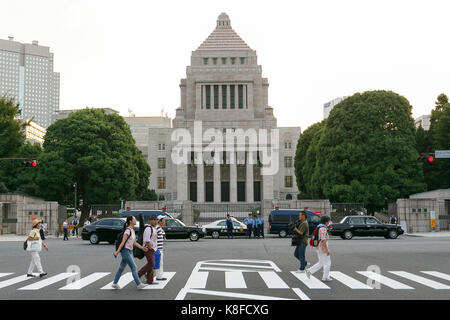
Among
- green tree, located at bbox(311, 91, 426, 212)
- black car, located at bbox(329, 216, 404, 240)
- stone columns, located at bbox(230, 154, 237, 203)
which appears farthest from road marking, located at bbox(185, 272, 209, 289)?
stone columns, located at bbox(230, 154, 237, 203)

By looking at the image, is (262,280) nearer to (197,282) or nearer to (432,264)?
(197,282)

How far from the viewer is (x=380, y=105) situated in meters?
47.9

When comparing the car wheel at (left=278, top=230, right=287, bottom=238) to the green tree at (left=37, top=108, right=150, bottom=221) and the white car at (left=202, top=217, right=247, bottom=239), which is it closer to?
the white car at (left=202, top=217, right=247, bottom=239)

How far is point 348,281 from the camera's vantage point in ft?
38.7

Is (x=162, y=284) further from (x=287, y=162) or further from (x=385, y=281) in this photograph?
(x=287, y=162)

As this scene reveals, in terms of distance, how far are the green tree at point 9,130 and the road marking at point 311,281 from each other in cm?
3864

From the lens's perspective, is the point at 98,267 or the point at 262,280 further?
the point at 98,267

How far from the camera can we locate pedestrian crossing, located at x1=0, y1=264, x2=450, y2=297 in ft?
35.9

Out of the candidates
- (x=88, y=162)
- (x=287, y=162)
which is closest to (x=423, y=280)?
(x=88, y=162)

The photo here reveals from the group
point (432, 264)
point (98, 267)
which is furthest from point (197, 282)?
point (432, 264)

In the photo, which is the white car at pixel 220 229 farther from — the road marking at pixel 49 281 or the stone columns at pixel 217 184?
the stone columns at pixel 217 184

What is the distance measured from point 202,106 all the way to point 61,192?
35.5m

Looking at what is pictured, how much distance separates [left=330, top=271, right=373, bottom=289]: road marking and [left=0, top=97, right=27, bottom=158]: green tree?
39207 mm

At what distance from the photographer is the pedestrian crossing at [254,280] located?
35.9 ft
